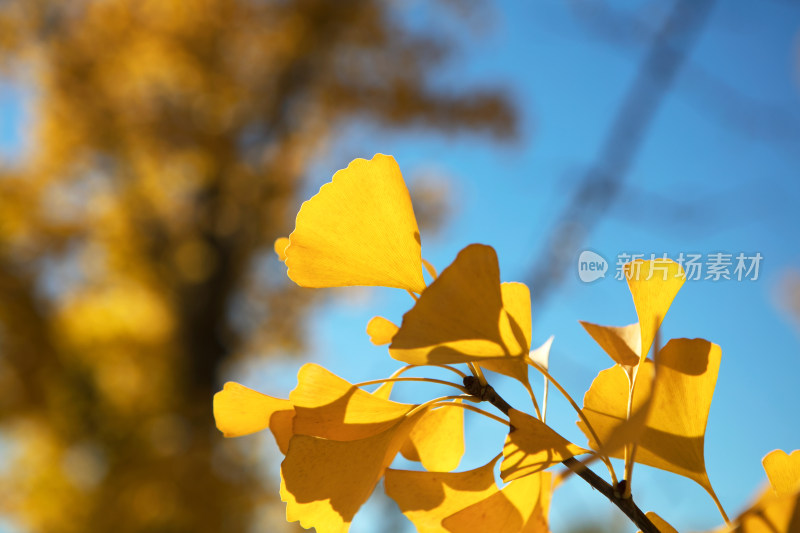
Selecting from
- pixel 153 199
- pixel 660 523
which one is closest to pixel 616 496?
pixel 660 523

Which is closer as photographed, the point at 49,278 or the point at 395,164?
the point at 395,164

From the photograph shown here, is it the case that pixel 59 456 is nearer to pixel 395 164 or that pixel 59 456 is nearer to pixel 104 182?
pixel 104 182

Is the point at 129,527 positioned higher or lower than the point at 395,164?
higher

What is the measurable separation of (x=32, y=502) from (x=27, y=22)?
93.2 inches

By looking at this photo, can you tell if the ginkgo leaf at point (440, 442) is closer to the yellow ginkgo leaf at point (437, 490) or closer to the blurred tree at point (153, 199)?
the yellow ginkgo leaf at point (437, 490)

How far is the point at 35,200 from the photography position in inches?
123

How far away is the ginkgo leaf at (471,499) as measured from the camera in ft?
0.49

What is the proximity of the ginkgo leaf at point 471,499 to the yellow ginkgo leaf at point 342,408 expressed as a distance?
0.5 inches

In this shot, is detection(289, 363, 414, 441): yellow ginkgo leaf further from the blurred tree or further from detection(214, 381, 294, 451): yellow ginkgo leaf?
the blurred tree

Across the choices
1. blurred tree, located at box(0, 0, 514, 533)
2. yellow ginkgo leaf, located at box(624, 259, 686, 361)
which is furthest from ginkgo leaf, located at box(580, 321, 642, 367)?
blurred tree, located at box(0, 0, 514, 533)

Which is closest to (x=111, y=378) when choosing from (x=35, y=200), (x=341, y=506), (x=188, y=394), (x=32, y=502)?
(x=188, y=394)

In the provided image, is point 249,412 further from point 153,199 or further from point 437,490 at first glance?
point 153,199

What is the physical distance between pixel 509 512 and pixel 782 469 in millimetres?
68

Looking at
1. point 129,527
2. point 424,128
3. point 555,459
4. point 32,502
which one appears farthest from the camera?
point 424,128
